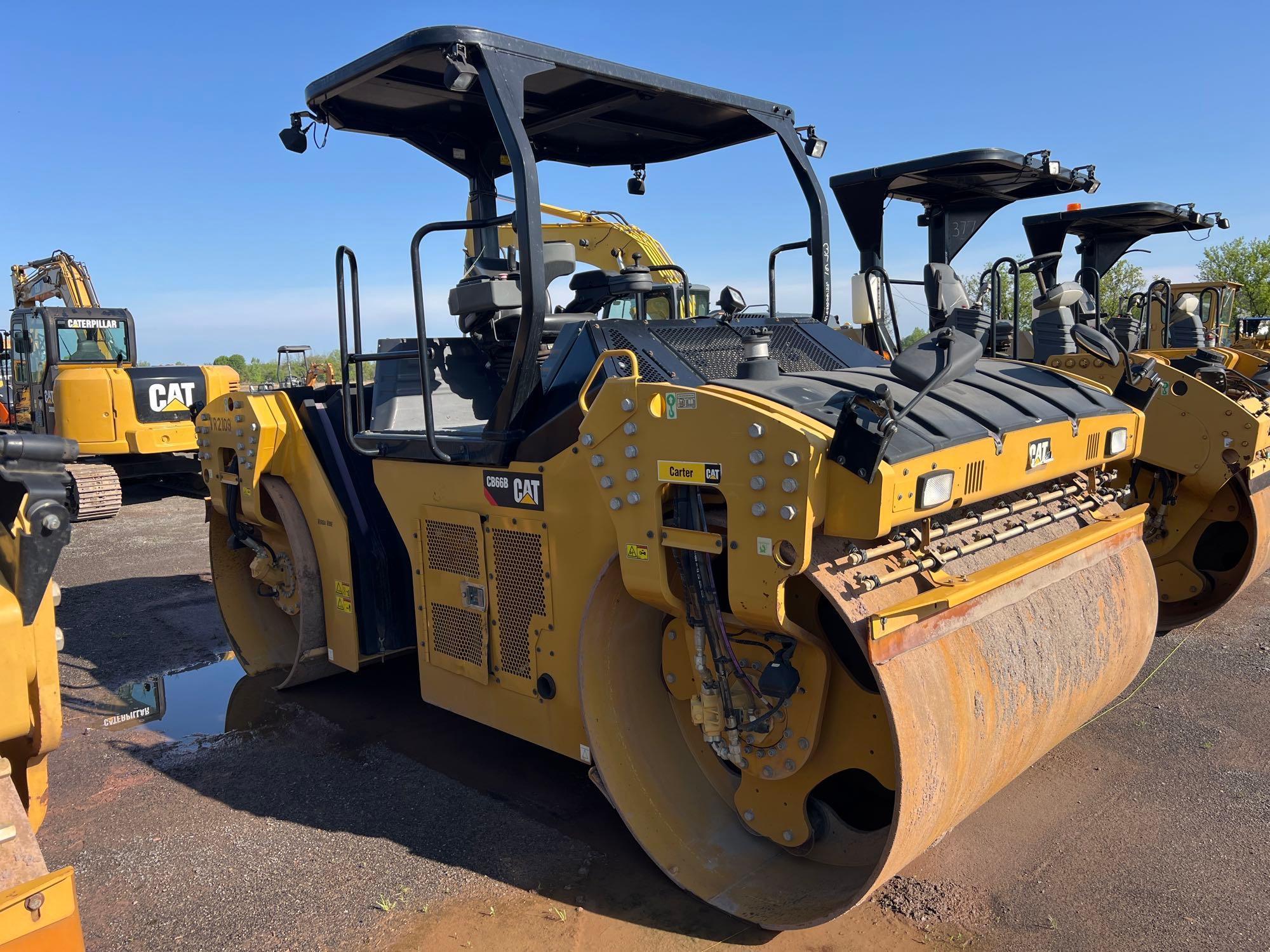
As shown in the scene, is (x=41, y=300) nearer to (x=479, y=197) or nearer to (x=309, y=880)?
(x=479, y=197)

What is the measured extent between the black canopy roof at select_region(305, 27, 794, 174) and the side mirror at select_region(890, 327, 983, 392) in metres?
1.77

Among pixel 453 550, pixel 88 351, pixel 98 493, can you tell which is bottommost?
pixel 98 493

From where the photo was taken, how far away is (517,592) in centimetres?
366

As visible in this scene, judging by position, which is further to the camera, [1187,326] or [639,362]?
[1187,326]

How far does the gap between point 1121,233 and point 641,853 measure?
8314 mm

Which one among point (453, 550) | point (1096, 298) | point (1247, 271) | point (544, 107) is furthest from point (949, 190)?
point (1247, 271)

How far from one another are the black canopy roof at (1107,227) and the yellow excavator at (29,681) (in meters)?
8.46

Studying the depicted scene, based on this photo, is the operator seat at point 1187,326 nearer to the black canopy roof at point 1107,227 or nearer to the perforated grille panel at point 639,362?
the black canopy roof at point 1107,227

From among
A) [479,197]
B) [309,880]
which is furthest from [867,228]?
[309,880]

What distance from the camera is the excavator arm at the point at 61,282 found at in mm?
14836

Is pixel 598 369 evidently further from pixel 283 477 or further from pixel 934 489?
pixel 283 477

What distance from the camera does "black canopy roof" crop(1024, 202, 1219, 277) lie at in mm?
8734

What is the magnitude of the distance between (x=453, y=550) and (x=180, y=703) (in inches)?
88.3

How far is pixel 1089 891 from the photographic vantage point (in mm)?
3178
